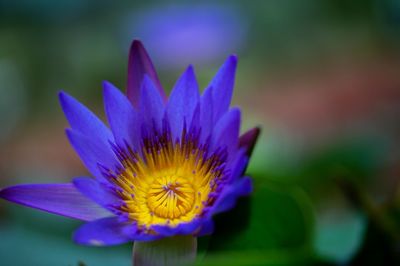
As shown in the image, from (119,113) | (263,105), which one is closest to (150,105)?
(119,113)

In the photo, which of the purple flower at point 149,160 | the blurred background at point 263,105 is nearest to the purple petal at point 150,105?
the purple flower at point 149,160

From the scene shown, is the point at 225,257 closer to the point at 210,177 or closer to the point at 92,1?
the point at 210,177

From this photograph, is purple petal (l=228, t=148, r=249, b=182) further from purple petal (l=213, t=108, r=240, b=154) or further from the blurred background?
the blurred background

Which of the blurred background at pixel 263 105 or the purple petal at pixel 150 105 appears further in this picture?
the blurred background at pixel 263 105

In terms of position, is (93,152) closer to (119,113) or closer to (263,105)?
(119,113)

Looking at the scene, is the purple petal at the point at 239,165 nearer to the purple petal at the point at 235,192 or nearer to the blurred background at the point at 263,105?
the purple petal at the point at 235,192

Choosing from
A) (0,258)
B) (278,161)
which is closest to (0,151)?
(278,161)
